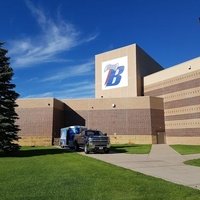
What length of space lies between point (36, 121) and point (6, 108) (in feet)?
95.4

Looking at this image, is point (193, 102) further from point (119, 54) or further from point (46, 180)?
point (46, 180)

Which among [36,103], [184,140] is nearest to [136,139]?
[184,140]

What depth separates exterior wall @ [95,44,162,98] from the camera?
6423 centimetres

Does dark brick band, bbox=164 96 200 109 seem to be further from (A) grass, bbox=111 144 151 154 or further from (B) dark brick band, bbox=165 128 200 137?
(A) grass, bbox=111 144 151 154

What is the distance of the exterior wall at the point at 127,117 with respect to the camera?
5847cm

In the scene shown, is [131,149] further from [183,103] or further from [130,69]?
[130,69]

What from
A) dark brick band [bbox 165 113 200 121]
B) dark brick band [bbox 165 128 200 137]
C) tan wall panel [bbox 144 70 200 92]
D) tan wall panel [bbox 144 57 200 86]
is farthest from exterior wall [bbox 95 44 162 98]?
dark brick band [bbox 165 128 200 137]

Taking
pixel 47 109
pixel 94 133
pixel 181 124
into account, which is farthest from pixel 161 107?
pixel 94 133

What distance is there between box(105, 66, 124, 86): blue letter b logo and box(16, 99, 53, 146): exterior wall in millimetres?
14735

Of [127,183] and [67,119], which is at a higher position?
[67,119]

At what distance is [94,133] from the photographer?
1310 inches

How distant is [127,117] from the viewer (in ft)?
195

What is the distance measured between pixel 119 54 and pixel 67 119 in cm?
1646

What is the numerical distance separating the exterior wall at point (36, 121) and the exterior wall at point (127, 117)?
6863 mm
